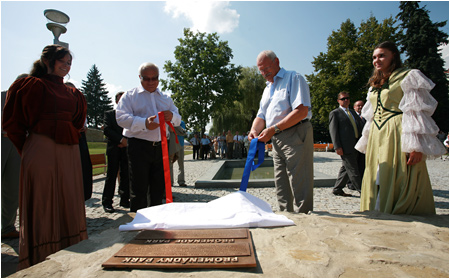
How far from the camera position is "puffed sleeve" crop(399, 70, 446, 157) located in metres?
2.75

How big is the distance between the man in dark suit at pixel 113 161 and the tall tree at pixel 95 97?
64018 mm

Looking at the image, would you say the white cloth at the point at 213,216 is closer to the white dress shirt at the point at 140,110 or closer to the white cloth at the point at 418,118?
the white dress shirt at the point at 140,110

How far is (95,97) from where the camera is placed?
218 feet

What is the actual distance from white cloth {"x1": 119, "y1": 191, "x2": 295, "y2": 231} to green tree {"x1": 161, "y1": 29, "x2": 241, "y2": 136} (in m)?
18.6

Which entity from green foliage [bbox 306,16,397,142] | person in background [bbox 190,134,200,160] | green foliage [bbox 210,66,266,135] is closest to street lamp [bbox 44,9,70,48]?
person in background [bbox 190,134,200,160]

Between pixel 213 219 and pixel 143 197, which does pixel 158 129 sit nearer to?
pixel 143 197

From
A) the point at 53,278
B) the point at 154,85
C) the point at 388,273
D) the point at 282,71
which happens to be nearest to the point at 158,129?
the point at 154,85

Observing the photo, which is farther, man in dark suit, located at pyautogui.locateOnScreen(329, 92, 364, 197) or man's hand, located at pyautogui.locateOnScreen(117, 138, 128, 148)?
man in dark suit, located at pyautogui.locateOnScreen(329, 92, 364, 197)

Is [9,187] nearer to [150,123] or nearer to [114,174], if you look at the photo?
[114,174]

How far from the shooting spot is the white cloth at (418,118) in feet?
9.03

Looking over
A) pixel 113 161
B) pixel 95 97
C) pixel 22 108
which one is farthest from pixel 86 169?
pixel 95 97

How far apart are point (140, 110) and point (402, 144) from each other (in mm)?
3200

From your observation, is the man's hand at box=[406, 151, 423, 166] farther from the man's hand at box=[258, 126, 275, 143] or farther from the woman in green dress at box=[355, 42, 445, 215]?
the man's hand at box=[258, 126, 275, 143]

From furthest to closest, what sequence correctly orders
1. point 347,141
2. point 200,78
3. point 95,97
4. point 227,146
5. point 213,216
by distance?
point 95,97 → point 200,78 → point 227,146 → point 347,141 → point 213,216
